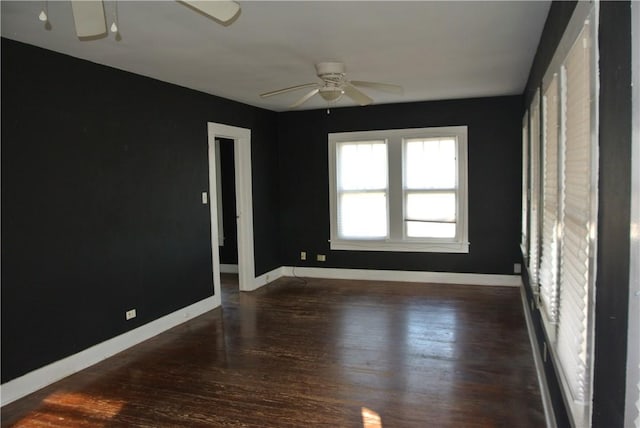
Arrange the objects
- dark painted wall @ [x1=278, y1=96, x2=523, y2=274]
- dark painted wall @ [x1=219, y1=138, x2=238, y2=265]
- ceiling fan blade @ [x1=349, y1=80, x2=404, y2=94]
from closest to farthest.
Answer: ceiling fan blade @ [x1=349, y1=80, x2=404, y2=94], dark painted wall @ [x1=278, y1=96, x2=523, y2=274], dark painted wall @ [x1=219, y1=138, x2=238, y2=265]

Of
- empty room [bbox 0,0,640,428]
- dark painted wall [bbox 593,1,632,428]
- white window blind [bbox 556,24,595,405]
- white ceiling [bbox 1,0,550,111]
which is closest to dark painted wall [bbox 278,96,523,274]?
empty room [bbox 0,0,640,428]

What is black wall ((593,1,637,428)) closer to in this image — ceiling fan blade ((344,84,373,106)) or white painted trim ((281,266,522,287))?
ceiling fan blade ((344,84,373,106))

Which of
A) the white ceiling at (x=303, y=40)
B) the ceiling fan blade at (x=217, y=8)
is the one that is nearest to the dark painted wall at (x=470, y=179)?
the white ceiling at (x=303, y=40)

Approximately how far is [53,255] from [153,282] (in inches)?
44.7

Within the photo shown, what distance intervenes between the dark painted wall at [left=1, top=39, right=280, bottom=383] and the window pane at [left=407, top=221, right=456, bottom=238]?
111 inches

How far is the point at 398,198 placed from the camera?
21.0 ft

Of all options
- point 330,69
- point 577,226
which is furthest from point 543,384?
point 330,69

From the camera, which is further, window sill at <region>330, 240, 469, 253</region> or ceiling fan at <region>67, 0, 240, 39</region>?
window sill at <region>330, 240, 469, 253</region>

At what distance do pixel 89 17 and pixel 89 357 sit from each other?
2.86 m

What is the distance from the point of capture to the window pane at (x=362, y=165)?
21.2 feet

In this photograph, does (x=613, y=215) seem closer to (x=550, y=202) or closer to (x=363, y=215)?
(x=550, y=202)

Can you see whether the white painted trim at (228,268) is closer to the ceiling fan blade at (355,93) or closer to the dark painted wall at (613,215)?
the ceiling fan blade at (355,93)

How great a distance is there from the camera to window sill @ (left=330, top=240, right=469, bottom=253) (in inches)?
245

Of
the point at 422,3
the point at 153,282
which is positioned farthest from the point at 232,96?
the point at 422,3
